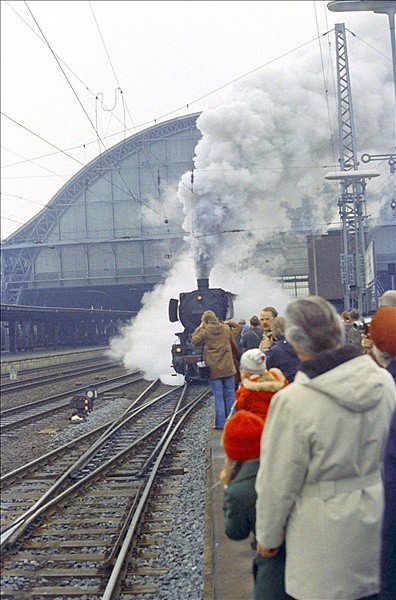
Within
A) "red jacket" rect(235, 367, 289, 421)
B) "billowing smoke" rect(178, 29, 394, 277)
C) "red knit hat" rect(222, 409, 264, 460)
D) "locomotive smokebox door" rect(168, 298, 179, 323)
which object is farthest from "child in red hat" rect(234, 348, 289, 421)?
"billowing smoke" rect(178, 29, 394, 277)

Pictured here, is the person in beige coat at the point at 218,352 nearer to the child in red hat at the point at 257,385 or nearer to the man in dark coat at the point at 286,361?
the man in dark coat at the point at 286,361

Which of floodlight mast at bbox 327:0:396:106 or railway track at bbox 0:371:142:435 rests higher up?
floodlight mast at bbox 327:0:396:106

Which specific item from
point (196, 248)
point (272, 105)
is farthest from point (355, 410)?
point (272, 105)

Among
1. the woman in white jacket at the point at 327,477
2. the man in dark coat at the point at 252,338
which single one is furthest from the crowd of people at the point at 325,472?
the man in dark coat at the point at 252,338

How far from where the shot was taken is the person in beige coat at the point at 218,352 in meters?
7.33

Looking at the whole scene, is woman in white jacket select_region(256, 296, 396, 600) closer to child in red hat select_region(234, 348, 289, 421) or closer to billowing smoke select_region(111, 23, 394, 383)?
child in red hat select_region(234, 348, 289, 421)

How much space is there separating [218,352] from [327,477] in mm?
5398

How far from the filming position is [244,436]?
2.40 meters

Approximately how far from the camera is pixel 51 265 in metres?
39.0

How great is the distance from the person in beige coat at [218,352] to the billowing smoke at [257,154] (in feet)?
38.7

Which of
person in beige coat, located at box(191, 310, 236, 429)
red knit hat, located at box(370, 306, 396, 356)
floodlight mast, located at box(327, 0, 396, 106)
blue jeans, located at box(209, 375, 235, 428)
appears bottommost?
blue jeans, located at box(209, 375, 235, 428)

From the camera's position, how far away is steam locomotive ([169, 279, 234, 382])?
51.2 feet

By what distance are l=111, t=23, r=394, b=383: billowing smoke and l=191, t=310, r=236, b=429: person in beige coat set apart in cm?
1180

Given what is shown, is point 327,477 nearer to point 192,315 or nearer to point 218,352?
point 218,352
